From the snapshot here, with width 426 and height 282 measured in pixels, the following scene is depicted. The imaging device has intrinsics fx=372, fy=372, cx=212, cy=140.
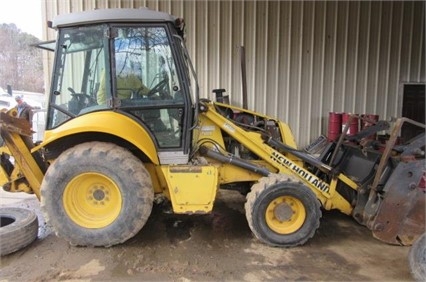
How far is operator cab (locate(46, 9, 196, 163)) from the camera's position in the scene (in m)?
3.57

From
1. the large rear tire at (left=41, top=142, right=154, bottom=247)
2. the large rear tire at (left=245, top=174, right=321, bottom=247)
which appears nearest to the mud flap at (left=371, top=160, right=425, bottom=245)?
the large rear tire at (left=245, top=174, right=321, bottom=247)

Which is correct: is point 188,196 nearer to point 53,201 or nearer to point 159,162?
point 159,162

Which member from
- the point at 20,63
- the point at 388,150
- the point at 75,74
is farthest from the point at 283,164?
the point at 20,63

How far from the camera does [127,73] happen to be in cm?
362

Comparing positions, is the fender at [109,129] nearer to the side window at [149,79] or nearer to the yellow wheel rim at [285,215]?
the side window at [149,79]

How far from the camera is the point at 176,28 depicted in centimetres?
378

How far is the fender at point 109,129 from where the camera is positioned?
3.37 metres

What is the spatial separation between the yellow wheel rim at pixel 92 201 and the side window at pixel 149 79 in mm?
667

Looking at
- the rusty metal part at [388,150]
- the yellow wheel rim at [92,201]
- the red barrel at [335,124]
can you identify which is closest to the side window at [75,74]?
the yellow wheel rim at [92,201]

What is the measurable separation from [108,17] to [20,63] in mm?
9557

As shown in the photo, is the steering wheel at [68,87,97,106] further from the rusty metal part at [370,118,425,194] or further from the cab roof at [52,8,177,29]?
the rusty metal part at [370,118,425,194]

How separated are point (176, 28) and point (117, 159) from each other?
4.78ft

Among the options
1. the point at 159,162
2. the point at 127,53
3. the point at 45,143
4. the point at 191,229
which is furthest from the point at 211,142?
the point at 45,143

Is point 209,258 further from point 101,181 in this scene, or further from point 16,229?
point 16,229
